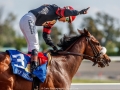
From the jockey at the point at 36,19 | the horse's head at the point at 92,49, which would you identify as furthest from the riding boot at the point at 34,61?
the horse's head at the point at 92,49

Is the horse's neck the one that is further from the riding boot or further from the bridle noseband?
the riding boot

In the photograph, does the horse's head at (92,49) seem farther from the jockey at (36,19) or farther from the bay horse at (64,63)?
the jockey at (36,19)

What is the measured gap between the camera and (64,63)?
20.9ft

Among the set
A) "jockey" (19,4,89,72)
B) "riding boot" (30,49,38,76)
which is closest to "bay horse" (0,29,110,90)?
"riding boot" (30,49,38,76)

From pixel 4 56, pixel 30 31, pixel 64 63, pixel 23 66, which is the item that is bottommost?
pixel 64 63

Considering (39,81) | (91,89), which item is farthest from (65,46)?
(91,89)

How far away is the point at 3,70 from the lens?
572 cm

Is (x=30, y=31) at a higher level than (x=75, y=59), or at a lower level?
higher

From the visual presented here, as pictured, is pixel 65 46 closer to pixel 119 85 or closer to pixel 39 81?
pixel 39 81

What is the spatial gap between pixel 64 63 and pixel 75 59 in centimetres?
25

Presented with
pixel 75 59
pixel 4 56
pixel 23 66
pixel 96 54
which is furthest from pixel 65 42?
pixel 4 56

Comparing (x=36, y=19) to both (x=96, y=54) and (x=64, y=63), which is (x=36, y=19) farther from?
(x=96, y=54)

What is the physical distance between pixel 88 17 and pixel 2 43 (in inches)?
695

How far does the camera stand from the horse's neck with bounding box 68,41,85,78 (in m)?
6.41
